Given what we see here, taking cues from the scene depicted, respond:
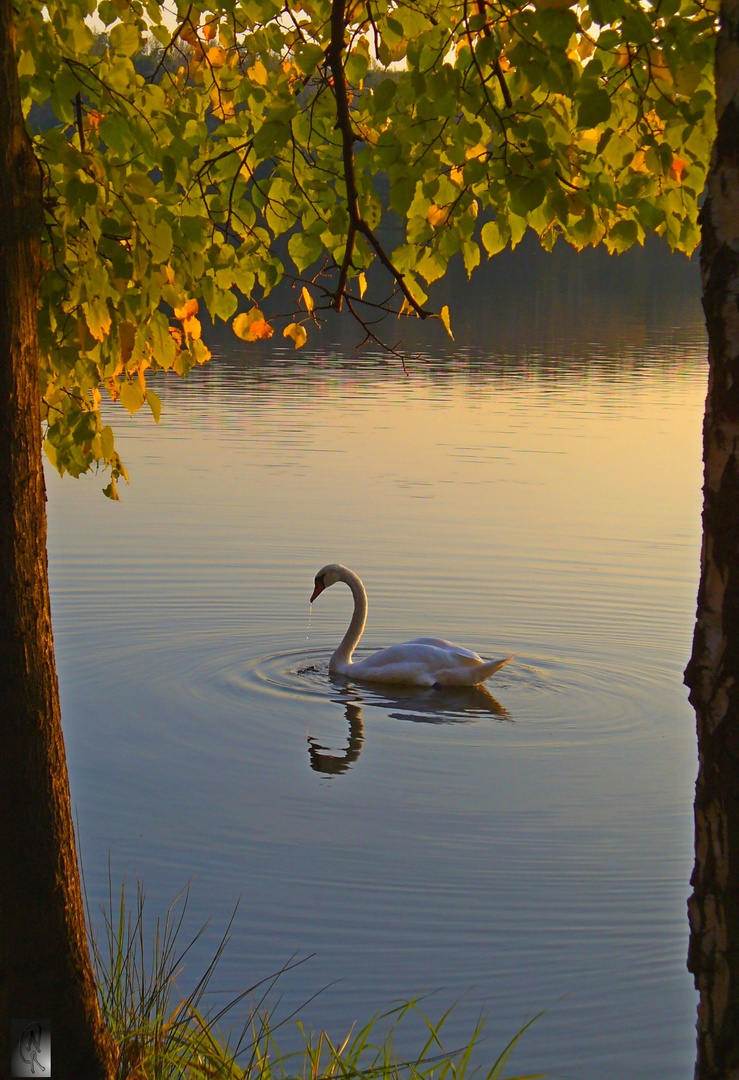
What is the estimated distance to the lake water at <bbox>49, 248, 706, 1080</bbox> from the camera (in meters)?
6.86

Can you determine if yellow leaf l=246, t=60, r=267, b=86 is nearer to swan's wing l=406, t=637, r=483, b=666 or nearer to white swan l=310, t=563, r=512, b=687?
white swan l=310, t=563, r=512, b=687

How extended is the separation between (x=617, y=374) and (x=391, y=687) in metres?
26.6

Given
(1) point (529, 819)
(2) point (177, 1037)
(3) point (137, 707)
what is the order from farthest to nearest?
1. (3) point (137, 707)
2. (1) point (529, 819)
3. (2) point (177, 1037)

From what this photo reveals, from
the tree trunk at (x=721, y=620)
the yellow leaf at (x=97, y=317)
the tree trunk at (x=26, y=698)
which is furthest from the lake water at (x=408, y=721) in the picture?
the yellow leaf at (x=97, y=317)

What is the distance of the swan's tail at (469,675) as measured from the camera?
468 inches

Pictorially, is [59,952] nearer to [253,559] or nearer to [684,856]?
[684,856]

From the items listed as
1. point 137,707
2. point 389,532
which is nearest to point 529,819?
point 137,707

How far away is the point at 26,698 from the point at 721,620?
6.71 feet

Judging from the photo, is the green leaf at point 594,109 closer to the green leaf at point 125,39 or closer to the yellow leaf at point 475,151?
the yellow leaf at point 475,151

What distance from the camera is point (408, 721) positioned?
11.5 m

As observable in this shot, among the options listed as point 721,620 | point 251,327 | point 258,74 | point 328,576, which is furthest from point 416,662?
point 721,620

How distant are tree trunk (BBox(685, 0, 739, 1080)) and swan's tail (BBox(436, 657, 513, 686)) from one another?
8.46 m

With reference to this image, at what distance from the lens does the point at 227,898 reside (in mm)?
7520

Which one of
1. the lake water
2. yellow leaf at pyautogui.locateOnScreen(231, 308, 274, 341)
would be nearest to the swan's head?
the lake water
